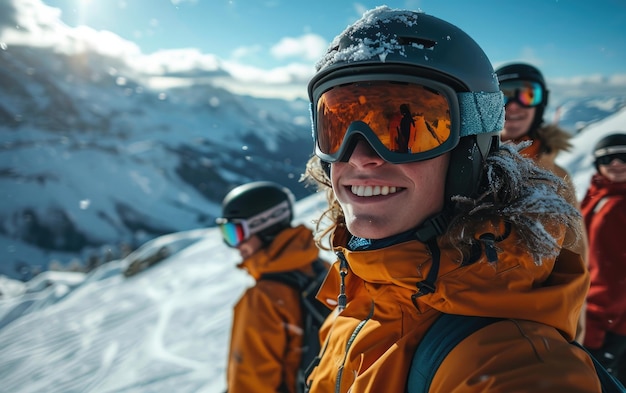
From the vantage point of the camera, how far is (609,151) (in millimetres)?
3613

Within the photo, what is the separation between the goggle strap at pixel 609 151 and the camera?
3.55 meters

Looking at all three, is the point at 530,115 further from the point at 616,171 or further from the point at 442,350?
the point at 442,350

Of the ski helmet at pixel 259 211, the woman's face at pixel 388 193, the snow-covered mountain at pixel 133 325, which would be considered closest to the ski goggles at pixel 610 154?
the snow-covered mountain at pixel 133 325

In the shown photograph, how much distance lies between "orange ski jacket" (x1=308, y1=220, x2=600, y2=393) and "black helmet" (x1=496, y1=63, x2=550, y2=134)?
2.48 meters

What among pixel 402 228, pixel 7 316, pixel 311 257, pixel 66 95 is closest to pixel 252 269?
pixel 311 257

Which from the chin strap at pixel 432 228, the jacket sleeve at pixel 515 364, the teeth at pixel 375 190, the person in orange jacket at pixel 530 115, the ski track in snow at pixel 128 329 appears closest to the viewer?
the jacket sleeve at pixel 515 364

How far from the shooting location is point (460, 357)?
921 millimetres

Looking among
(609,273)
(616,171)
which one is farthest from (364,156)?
(616,171)

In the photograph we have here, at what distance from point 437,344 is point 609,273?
321 centimetres

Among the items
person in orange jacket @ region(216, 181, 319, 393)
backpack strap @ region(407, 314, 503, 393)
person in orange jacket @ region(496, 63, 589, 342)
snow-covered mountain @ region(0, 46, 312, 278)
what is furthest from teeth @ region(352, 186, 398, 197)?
snow-covered mountain @ region(0, 46, 312, 278)

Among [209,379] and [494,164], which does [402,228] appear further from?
[209,379]

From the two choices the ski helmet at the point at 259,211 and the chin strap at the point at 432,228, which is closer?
the chin strap at the point at 432,228

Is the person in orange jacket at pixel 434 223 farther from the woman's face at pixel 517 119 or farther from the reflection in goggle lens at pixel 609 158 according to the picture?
the reflection in goggle lens at pixel 609 158

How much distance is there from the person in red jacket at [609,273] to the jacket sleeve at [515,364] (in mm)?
3041
